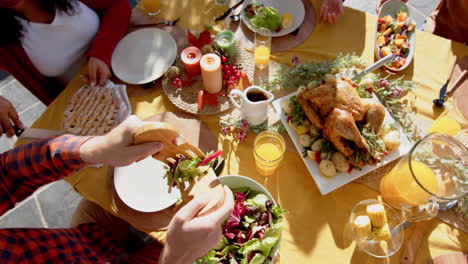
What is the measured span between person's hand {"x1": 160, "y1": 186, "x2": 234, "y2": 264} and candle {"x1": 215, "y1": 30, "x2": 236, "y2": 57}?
0.85 m

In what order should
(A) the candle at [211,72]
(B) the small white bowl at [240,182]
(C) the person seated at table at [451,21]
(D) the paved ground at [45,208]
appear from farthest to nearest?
(D) the paved ground at [45,208], (C) the person seated at table at [451,21], (A) the candle at [211,72], (B) the small white bowl at [240,182]

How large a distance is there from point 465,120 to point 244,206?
108cm

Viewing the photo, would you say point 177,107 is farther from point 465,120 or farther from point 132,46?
point 465,120

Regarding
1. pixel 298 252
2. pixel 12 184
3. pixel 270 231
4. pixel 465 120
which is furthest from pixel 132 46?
pixel 465 120

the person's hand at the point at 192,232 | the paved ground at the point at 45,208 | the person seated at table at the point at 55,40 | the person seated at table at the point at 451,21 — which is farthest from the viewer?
the paved ground at the point at 45,208

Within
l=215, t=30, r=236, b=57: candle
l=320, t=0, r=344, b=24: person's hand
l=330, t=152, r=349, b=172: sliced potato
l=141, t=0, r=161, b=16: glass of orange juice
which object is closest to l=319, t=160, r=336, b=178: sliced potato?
l=330, t=152, r=349, b=172: sliced potato

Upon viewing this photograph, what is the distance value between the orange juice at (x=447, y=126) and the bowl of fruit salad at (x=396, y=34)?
32 centimetres

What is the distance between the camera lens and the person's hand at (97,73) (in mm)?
1434

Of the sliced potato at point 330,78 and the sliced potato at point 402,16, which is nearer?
the sliced potato at point 330,78

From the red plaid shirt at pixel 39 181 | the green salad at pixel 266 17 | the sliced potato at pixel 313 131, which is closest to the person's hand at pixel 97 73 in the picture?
the red plaid shirt at pixel 39 181

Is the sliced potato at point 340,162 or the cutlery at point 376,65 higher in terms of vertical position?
the cutlery at point 376,65

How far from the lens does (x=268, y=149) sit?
1224mm

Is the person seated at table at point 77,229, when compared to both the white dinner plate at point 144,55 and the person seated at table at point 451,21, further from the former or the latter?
the person seated at table at point 451,21

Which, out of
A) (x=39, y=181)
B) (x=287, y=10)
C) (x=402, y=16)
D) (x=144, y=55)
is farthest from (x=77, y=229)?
(x=402, y=16)
